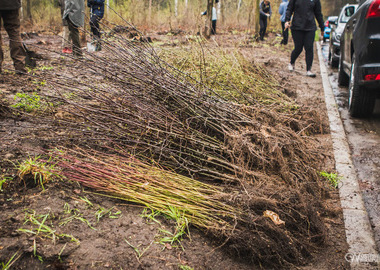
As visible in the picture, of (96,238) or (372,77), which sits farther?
(372,77)

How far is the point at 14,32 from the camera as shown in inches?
277

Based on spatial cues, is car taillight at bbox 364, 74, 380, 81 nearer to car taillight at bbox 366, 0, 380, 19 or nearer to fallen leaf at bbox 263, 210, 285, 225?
car taillight at bbox 366, 0, 380, 19

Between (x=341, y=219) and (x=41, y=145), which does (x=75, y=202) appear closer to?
(x=41, y=145)

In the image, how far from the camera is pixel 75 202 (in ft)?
9.25

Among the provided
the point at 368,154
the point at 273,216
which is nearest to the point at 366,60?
the point at 368,154

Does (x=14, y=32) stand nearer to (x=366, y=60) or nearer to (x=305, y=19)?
(x=366, y=60)

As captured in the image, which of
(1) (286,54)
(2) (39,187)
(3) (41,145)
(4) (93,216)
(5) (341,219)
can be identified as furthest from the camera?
(1) (286,54)

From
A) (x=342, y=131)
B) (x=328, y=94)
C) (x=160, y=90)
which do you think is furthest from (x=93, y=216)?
(x=328, y=94)

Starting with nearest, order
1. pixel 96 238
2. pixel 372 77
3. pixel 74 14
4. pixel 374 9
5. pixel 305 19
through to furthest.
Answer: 1. pixel 96 238
2. pixel 374 9
3. pixel 372 77
4. pixel 74 14
5. pixel 305 19

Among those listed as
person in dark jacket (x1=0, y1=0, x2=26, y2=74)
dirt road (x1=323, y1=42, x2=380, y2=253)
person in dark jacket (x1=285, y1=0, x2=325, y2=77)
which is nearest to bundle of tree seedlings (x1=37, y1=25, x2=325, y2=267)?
dirt road (x1=323, y1=42, x2=380, y2=253)

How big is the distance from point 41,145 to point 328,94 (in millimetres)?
5747

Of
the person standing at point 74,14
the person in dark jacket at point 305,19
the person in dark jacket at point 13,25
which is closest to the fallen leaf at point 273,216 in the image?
the person in dark jacket at point 13,25

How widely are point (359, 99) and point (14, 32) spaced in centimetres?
608

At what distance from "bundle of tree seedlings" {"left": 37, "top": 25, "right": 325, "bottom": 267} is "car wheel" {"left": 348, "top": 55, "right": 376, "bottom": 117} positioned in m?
2.18
